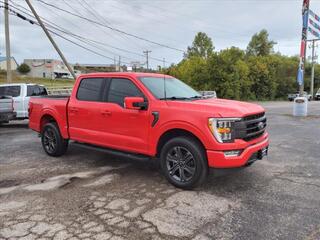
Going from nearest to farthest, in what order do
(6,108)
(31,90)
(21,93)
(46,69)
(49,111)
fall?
(49,111) → (6,108) → (21,93) → (31,90) → (46,69)

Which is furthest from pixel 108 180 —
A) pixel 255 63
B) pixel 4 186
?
pixel 255 63

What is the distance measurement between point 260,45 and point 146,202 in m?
64.8

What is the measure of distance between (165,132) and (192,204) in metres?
1.26

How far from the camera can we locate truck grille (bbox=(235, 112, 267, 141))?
4766mm

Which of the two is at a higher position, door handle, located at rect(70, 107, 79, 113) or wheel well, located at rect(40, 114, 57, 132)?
door handle, located at rect(70, 107, 79, 113)

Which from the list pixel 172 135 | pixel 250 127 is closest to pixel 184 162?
pixel 172 135

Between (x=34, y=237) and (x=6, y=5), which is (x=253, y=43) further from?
(x=34, y=237)

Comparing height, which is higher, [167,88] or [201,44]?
[201,44]

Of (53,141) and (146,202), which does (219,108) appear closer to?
(146,202)

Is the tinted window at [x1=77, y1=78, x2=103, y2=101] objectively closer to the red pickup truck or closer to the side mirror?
the red pickup truck

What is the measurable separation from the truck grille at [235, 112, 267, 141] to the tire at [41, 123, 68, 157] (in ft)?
13.3

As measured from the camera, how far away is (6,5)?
68.8 feet

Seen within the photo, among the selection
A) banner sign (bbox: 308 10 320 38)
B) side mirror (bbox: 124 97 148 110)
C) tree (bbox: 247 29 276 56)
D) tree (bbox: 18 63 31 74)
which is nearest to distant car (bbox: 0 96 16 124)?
side mirror (bbox: 124 97 148 110)

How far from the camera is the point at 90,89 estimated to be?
6523 mm
